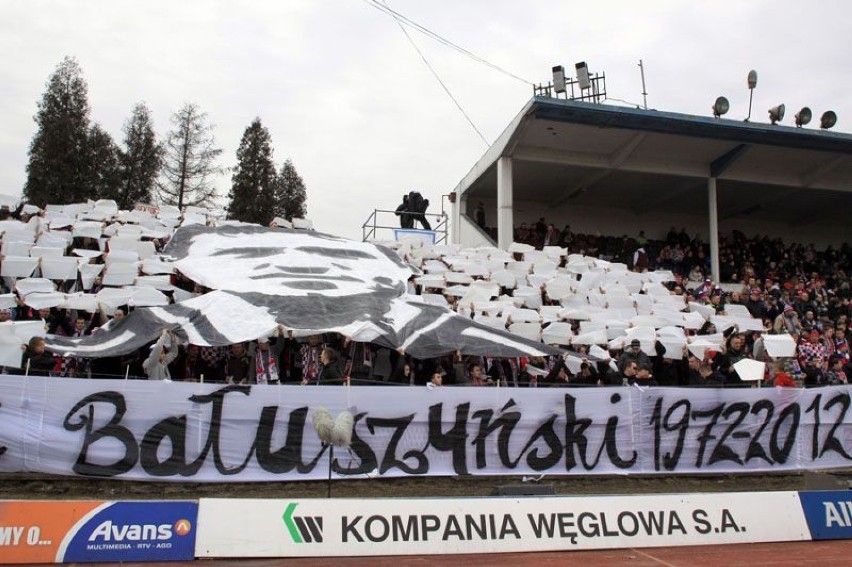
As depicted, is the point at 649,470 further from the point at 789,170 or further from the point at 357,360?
the point at 789,170

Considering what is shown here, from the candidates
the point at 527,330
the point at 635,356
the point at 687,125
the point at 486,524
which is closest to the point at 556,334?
the point at 527,330

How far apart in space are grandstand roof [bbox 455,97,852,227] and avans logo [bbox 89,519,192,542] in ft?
58.1

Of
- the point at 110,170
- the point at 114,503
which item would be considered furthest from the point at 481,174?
the point at 110,170

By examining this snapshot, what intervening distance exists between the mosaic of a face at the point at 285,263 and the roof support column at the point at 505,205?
7208 millimetres

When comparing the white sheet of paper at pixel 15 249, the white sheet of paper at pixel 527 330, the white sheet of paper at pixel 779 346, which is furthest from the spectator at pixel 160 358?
the white sheet of paper at pixel 779 346

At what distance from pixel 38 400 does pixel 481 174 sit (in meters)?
19.6

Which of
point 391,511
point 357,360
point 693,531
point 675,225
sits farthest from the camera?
point 675,225

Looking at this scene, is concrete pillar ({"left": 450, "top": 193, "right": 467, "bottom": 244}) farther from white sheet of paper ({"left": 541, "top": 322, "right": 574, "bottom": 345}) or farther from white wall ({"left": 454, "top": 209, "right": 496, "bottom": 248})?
white sheet of paper ({"left": 541, "top": 322, "right": 574, "bottom": 345})

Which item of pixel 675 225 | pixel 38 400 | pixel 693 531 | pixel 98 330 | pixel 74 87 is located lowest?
pixel 693 531

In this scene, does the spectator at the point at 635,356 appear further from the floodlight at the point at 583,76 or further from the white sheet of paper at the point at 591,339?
the floodlight at the point at 583,76

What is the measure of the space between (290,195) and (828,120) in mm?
35408

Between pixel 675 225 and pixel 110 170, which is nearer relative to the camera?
pixel 675 225

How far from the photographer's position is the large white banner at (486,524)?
21.7 feet

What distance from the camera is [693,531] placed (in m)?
7.60
